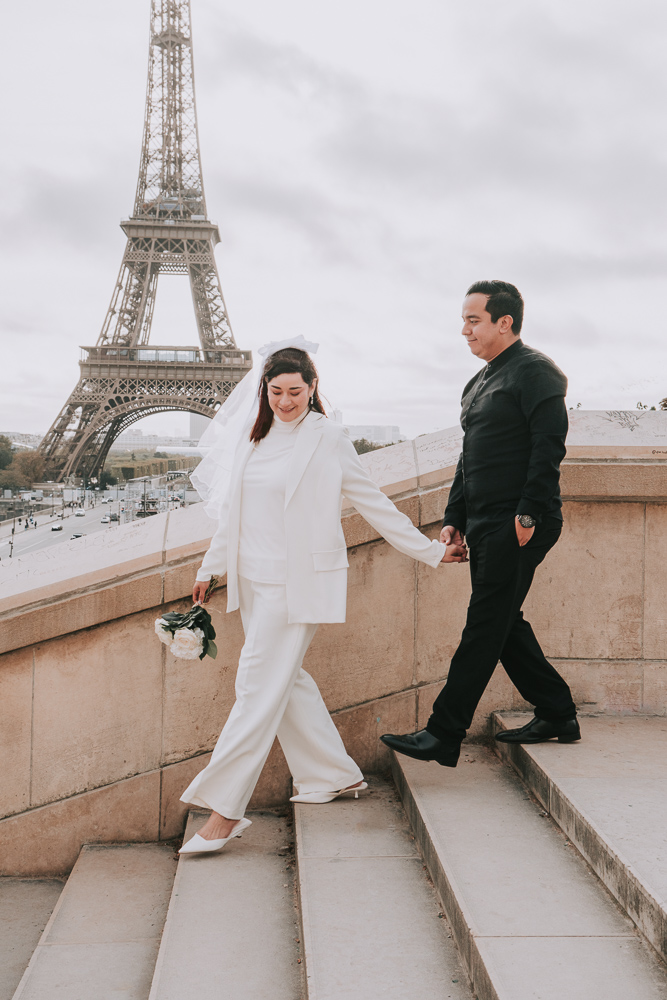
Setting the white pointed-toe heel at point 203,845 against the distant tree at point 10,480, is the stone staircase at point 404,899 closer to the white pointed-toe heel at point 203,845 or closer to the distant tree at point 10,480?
the white pointed-toe heel at point 203,845

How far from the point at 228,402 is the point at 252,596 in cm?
74

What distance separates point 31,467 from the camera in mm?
41750

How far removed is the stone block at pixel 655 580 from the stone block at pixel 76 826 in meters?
2.13

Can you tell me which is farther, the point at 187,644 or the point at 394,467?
the point at 394,467

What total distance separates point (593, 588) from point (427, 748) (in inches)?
44.0

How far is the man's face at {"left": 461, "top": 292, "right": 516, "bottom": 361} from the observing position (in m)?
2.72

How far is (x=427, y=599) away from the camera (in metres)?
3.32

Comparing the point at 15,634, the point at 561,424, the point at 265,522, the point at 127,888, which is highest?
the point at 561,424

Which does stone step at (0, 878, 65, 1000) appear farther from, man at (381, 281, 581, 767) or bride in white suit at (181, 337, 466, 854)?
man at (381, 281, 581, 767)

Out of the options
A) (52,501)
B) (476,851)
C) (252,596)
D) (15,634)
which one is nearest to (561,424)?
(252,596)

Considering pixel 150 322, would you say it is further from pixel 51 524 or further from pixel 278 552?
pixel 278 552

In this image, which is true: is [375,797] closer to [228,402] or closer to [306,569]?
[306,569]

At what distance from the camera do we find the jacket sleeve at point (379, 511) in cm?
272

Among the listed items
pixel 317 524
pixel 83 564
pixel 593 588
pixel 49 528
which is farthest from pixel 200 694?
pixel 49 528
